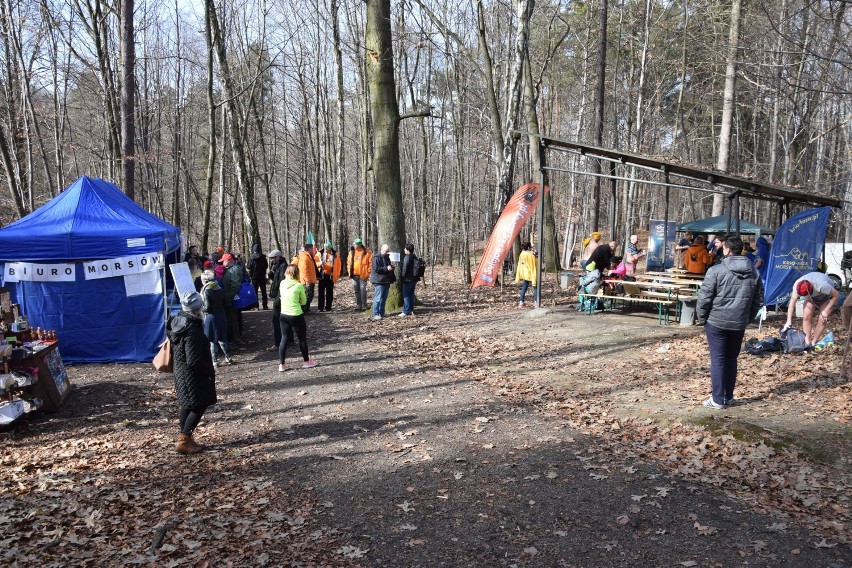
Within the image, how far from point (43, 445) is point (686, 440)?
23.7 ft

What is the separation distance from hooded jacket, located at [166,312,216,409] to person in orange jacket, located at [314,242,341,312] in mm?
8972

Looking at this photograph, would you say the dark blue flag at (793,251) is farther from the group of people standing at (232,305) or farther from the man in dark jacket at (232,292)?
the man in dark jacket at (232,292)

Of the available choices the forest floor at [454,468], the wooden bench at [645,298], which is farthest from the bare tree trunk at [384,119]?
the forest floor at [454,468]

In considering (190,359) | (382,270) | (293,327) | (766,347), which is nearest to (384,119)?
(382,270)

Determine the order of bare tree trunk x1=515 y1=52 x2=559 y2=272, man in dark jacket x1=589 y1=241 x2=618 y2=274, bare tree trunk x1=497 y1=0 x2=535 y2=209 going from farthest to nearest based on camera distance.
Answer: bare tree trunk x1=515 y1=52 x2=559 y2=272, bare tree trunk x1=497 y1=0 x2=535 y2=209, man in dark jacket x1=589 y1=241 x2=618 y2=274

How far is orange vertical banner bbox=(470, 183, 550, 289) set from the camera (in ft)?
43.2

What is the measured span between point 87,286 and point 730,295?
10357 mm

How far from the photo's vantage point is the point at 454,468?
5.84 m

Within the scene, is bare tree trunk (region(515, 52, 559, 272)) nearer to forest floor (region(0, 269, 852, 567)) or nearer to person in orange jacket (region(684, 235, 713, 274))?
person in orange jacket (region(684, 235, 713, 274))

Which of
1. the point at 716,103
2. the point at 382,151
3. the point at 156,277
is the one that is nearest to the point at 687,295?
the point at 382,151

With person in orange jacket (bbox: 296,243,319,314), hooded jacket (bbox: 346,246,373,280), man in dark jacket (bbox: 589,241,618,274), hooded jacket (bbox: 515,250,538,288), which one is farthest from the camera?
hooded jacket (bbox: 346,246,373,280)

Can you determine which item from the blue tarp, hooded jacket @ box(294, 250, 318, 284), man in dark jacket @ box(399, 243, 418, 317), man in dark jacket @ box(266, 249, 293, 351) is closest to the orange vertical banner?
man in dark jacket @ box(399, 243, 418, 317)

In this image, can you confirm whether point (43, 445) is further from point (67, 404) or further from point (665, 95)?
point (665, 95)

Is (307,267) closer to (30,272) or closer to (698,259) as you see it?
(30,272)
